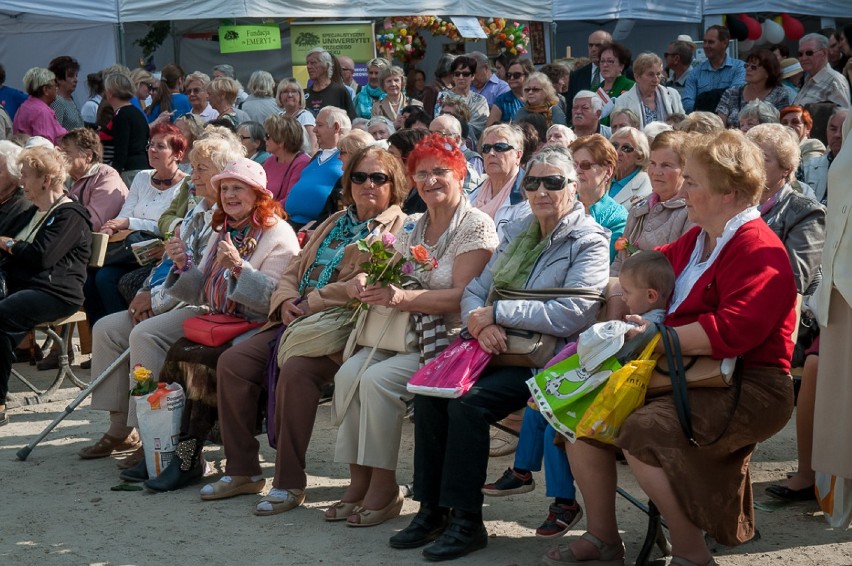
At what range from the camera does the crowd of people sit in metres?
3.99

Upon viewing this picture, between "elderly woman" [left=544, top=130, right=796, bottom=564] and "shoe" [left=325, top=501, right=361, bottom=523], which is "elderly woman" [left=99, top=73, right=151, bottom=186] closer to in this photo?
"shoe" [left=325, top=501, right=361, bottom=523]

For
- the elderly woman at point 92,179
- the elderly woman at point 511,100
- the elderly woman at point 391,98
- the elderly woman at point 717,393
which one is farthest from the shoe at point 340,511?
the elderly woman at point 391,98

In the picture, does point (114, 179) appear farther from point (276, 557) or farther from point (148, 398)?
point (276, 557)

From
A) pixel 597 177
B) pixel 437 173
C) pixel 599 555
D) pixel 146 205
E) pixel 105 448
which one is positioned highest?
pixel 437 173

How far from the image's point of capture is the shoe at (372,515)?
489 centimetres

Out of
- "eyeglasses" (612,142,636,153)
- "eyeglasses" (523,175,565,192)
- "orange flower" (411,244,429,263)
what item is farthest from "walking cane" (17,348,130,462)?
"eyeglasses" (612,142,636,153)

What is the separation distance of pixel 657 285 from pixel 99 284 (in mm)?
5028

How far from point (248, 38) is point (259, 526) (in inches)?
442

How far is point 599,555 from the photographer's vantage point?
4176mm

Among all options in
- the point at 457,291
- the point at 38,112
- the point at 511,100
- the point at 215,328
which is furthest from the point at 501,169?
the point at 38,112

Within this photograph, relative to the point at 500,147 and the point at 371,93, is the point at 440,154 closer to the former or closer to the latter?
the point at 500,147

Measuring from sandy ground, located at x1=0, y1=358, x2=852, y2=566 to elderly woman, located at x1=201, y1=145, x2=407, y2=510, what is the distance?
0.53 feet

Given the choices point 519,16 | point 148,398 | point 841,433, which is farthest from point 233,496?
point 519,16

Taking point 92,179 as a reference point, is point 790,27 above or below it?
above
